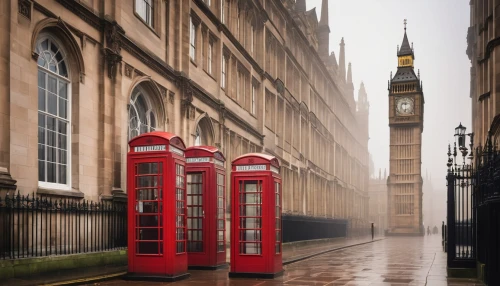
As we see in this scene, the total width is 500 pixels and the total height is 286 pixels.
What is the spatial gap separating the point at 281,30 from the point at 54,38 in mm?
27161

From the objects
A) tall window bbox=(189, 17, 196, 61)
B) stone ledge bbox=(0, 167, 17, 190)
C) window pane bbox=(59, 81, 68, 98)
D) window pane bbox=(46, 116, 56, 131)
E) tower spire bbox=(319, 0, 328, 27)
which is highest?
tower spire bbox=(319, 0, 328, 27)

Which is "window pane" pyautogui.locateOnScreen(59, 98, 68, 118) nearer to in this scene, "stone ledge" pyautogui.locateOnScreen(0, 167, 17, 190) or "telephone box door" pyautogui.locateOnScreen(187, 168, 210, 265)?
"stone ledge" pyautogui.locateOnScreen(0, 167, 17, 190)

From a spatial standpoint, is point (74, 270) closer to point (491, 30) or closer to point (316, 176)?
point (491, 30)

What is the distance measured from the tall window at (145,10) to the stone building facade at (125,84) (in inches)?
2.4

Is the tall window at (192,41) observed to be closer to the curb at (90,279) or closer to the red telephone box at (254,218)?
the red telephone box at (254,218)

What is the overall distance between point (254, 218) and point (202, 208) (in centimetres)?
171

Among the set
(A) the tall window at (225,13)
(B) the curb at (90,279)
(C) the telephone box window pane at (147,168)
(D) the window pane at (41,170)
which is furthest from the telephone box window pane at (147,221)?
(A) the tall window at (225,13)

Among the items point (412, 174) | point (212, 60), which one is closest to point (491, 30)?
point (212, 60)

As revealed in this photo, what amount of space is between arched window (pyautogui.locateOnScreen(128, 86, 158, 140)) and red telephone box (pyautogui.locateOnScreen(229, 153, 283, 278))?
15.9ft

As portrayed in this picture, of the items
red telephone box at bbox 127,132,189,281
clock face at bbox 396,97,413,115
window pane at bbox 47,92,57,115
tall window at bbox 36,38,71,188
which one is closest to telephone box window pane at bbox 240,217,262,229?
red telephone box at bbox 127,132,189,281

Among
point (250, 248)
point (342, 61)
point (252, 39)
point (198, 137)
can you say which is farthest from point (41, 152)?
point (342, 61)

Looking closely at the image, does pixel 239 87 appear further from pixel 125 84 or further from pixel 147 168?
pixel 147 168

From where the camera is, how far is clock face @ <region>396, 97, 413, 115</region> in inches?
3024

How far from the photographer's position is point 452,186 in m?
15.1
